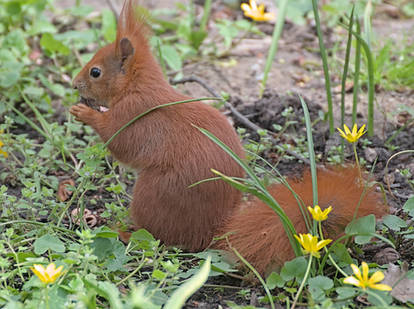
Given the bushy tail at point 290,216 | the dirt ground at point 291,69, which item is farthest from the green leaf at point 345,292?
the dirt ground at point 291,69

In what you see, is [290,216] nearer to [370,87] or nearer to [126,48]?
[126,48]

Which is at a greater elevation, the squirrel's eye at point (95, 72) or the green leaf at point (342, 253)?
the squirrel's eye at point (95, 72)

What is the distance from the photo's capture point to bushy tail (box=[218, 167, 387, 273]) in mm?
2150

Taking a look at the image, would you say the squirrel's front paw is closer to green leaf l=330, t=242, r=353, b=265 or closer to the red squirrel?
the red squirrel

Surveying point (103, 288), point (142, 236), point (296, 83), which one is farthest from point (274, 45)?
point (103, 288)

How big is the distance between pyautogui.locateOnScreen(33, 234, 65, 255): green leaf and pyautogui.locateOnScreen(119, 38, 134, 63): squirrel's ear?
0.85 metres

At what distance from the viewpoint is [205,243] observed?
2.45 meters

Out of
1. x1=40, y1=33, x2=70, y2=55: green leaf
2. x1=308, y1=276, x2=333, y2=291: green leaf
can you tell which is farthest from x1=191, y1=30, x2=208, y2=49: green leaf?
x1=308, y1=276, x2=333, y2=291: green leaf

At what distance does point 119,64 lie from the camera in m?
2.71

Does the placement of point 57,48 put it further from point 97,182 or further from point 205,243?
point 205,243

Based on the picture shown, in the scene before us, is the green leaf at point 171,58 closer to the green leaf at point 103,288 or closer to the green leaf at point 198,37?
the green leaf at point 198,37

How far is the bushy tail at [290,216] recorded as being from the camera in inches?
84.7

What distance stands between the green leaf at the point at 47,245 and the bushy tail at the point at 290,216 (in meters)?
0.61

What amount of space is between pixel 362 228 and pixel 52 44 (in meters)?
2.51
